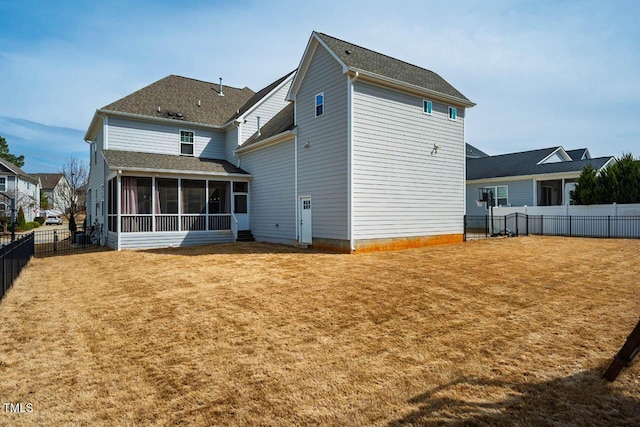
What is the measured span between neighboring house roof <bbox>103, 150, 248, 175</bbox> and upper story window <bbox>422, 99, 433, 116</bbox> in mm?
9279

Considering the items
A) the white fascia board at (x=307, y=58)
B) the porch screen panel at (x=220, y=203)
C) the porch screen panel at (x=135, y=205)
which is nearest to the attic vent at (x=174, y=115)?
the porch screen panel at (x=220, y=203)

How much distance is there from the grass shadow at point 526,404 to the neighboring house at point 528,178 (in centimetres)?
1983

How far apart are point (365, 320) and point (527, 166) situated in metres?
24.4

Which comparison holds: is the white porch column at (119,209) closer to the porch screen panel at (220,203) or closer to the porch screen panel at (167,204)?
the porch screen panel at (167,204)

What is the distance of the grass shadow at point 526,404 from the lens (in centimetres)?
318

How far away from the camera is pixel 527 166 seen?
83.7ft

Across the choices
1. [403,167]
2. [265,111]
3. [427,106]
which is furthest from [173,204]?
[427,106]

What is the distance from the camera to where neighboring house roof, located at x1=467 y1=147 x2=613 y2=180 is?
918 inches

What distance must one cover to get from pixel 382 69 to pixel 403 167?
394cm

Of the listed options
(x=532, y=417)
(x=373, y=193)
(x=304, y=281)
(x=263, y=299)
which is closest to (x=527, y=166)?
(x=373, y=193)

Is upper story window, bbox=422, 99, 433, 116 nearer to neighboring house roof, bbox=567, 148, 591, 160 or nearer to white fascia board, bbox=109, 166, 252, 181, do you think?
white fascia board, bbox=109, 166, 252, 181

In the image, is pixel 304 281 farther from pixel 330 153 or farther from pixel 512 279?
pixel 330 153

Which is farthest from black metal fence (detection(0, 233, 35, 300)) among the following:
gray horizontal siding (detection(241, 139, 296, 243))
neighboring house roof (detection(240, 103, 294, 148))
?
neighboring house roof (detection(240, 103, 294, 148))

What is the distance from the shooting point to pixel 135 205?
16484mm
